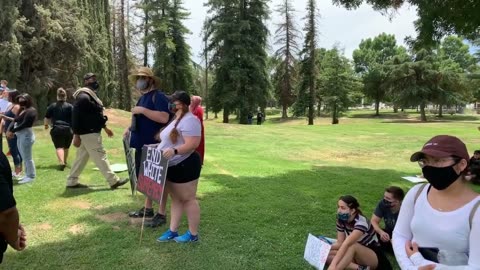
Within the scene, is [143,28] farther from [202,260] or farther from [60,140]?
[202,260]

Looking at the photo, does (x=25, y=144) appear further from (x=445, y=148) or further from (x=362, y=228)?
(x=445, y=148)

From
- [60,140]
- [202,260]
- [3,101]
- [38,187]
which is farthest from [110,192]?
[3,101]

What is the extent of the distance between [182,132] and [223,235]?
1480 millimetres

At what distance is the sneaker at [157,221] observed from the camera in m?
5.50

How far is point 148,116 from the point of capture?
5504 mm

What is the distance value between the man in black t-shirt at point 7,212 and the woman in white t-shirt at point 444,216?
7.20ft

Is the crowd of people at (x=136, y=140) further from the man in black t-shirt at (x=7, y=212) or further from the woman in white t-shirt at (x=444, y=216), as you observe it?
the woman in white t-shirt at (x=444, y=216)

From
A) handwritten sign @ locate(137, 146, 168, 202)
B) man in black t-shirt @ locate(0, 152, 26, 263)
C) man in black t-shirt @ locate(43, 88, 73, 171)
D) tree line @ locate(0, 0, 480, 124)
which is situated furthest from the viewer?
tree line @ locate(0, 0, 480, 124)

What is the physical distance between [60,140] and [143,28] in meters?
36.1

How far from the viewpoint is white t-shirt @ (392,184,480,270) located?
7.25 feet

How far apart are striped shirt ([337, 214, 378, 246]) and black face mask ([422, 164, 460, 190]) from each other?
177 centimetres

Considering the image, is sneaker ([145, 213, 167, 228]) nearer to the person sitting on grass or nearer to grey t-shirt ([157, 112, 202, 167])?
grey t-shirt ([157, 112, 202, 167])

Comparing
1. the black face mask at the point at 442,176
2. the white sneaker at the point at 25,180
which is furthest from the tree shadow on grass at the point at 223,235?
the white sneaker at the point at 25,180

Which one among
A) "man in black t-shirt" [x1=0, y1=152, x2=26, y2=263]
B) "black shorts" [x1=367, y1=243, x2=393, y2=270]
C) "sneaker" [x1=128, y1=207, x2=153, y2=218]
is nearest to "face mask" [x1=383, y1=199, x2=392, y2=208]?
"black shorts" [x1=367, y1=243, x2=393, y2=270]
